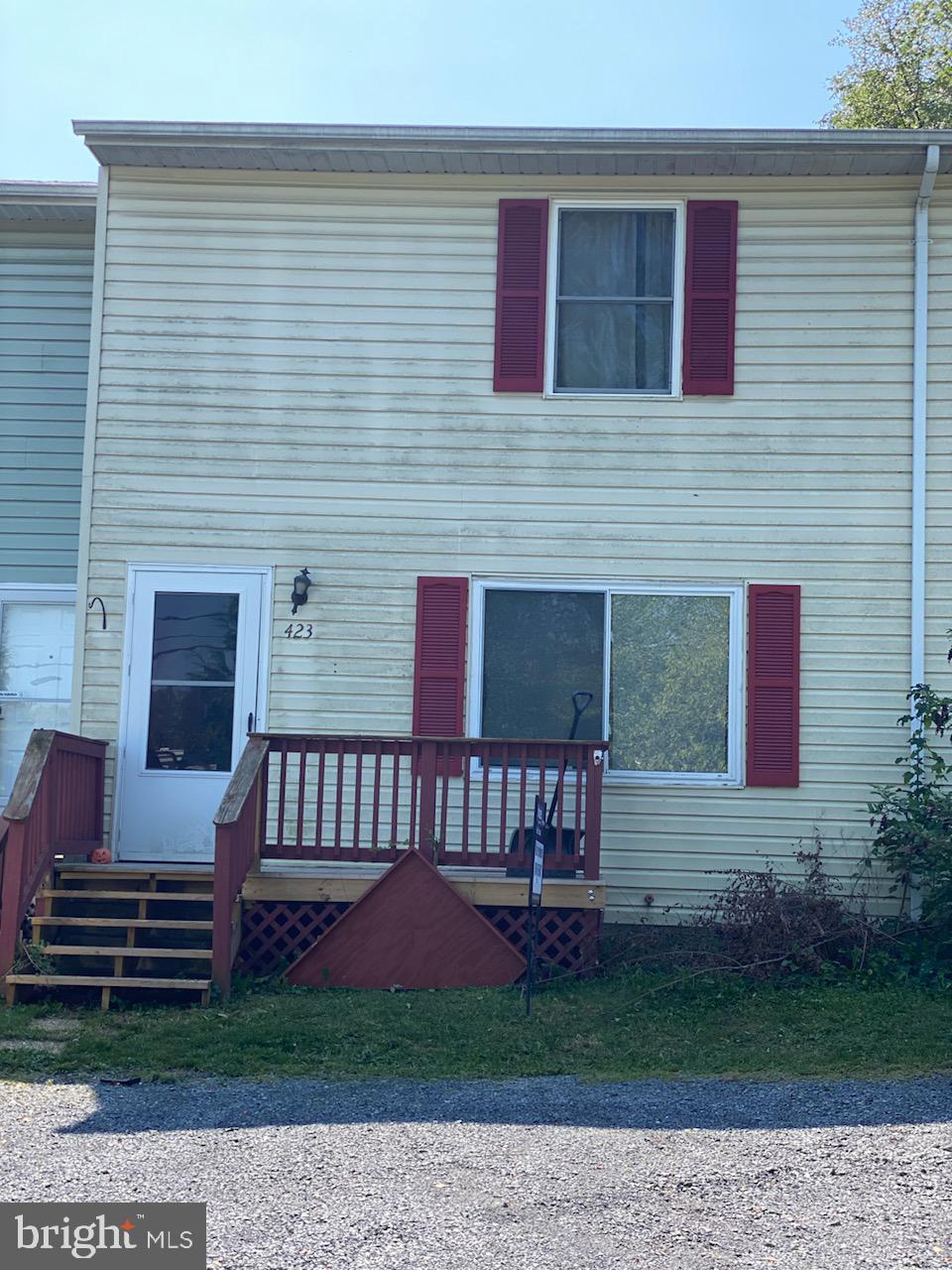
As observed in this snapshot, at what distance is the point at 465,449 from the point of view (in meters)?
9.62

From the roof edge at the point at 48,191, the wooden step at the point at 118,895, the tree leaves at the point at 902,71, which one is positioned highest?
the tree leaves at the point at 902,71

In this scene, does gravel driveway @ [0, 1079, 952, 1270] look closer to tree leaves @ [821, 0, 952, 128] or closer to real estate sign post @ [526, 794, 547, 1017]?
real estate sign post @ [526, 794, 547, 1017]

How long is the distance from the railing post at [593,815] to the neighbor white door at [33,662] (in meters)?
4.34

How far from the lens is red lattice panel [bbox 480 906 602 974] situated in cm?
841

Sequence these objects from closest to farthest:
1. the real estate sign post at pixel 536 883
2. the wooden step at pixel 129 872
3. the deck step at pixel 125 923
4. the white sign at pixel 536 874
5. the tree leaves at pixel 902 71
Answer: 1. the real estate sign post at pixel 536 883
2. the white sign at pixel 536 874
3. the deck step at pixel 125 923
4. the wooden step at pixel 129 872
5. the tree leaves at pixel 902 71

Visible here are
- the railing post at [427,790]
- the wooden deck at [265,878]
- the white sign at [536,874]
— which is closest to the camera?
the white sign at [536,874]

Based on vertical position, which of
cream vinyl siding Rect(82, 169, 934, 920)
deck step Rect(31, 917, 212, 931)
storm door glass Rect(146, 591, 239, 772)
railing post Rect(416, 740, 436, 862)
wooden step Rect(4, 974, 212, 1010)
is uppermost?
cream vinyl siding Rect(82, 169, 934, 920)

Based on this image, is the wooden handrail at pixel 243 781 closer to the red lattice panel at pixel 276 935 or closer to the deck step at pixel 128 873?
the deck step at pixel 128 873

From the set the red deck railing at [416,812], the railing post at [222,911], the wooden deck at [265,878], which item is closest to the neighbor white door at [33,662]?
the wooden deck at [265,878]

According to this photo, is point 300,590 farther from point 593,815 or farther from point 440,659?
point 593,815

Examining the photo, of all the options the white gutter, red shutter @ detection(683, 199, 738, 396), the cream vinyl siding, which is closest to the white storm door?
the cream vinyl siding

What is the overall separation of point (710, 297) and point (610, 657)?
263 centimetres

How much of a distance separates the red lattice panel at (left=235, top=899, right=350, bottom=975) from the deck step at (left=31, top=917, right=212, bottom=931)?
0.41m

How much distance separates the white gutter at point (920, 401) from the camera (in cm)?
929
